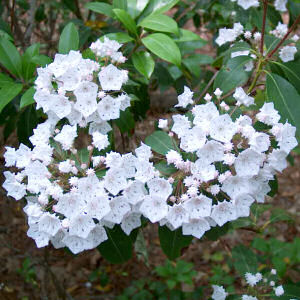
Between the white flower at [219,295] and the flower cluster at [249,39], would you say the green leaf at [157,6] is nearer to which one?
the flower cluster at [249,39]

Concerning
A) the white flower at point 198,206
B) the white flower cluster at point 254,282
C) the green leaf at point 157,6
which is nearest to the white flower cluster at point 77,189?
the white flower at point 198,206

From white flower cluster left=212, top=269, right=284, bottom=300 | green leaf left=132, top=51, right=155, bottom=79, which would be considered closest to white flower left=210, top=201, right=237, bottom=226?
green leaf left=132, top=51, right=155, bottom=79

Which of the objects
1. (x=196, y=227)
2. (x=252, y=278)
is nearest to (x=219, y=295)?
(x=252, y=278)

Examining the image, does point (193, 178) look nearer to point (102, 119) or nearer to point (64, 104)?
point (102, 119)

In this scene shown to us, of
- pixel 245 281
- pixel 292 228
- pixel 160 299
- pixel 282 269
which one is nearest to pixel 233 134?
pixel 245 281

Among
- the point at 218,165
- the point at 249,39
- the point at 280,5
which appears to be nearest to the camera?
the point at 218,165

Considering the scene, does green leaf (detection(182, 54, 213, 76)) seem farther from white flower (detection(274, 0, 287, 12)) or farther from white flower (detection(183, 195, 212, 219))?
white flower (detection(183, 195, 212, 219))

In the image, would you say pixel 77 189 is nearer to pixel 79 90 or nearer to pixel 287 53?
pixel 79 90
